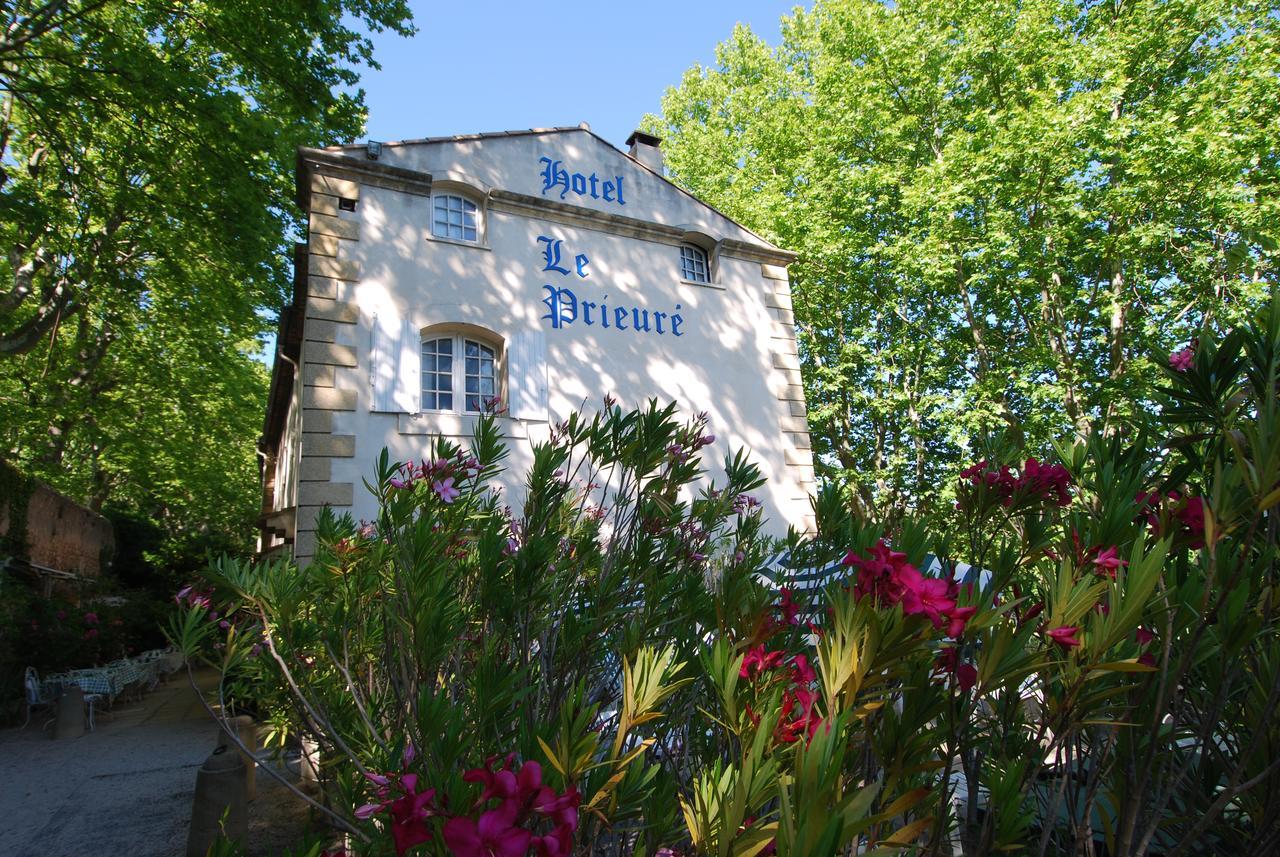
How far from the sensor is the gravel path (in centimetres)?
549

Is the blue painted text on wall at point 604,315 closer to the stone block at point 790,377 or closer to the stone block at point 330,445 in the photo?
the stone block at point 790,377

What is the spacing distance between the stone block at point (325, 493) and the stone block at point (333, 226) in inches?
127

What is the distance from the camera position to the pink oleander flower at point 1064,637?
123 centimetres

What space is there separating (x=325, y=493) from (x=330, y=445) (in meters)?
0.59

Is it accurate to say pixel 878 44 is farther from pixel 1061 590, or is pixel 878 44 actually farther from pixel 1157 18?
pixel 1061 590

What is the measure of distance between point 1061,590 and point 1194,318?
1580 centimetres

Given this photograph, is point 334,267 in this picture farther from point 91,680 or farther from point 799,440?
point 91,680

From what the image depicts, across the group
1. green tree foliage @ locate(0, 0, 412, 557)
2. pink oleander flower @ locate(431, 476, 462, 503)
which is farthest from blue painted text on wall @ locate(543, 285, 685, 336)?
pink oleander flower @ locate(431, 476, 462, 503)

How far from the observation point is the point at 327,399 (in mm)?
8195

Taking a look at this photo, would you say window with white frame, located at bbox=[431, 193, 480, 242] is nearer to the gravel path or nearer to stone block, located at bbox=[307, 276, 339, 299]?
stone block, located at bbox=[307, 276, 339, 299]

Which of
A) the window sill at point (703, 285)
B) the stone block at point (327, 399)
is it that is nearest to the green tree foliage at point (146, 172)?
the stone block at point (327, 399)

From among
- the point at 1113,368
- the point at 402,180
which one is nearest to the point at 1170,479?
the point at 402,180

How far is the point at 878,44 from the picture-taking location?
15.5 meters

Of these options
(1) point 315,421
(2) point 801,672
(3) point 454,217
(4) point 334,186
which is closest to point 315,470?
(1) point 315,421
